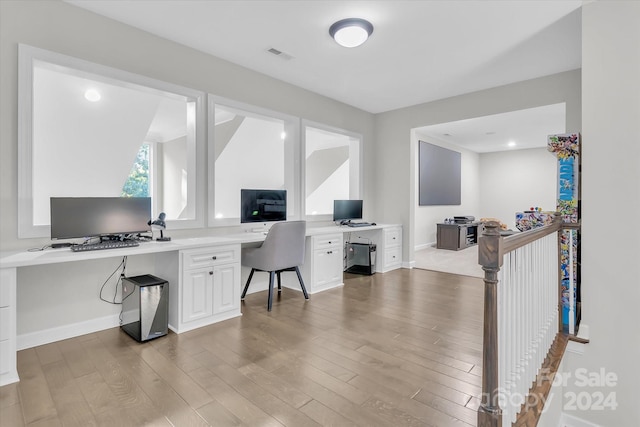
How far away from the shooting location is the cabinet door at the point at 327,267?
394cm

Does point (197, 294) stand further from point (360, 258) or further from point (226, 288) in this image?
point (360, 258)

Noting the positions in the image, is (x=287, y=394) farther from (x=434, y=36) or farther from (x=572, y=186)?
(x=434, y=36)

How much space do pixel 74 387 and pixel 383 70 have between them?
4075 millimetres

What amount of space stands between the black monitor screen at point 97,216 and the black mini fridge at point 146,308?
477 millimetres

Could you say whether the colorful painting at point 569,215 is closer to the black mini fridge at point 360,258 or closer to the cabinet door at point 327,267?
the cabinet door at point 327,267

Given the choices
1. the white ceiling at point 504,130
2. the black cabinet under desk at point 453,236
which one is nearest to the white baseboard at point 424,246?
the black cabinet under desk at point 453,236

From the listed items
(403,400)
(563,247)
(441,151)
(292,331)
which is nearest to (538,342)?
(403,400)

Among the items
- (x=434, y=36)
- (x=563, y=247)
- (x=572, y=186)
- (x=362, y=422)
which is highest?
(x=434, y=36)

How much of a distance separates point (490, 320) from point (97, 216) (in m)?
2.85

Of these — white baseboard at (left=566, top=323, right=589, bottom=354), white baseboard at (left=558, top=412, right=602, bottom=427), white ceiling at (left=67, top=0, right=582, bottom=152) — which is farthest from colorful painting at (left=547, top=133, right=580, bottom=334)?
white ceiling at (left=67, top=0, right=582, bottom=152)

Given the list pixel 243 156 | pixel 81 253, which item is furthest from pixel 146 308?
pixel 243 156

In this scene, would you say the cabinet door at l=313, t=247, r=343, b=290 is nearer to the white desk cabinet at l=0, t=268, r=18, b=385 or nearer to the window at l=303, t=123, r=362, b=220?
the white desk cabinet at l=0, t=268, r=18, b=385

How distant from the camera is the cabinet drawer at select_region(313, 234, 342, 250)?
154 inches

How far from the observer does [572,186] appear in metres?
2.62
